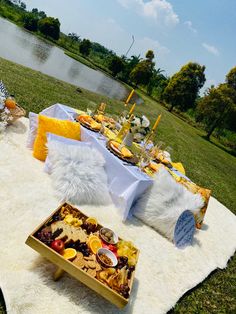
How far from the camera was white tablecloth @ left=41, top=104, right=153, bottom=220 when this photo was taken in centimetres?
487

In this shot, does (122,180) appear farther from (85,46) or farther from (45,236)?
(85,46)

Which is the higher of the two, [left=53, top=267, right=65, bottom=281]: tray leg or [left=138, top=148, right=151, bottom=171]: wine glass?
[left=138, top=148, right=151, bottom=171]: wine glass

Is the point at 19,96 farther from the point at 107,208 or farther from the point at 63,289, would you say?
the point at 63,289

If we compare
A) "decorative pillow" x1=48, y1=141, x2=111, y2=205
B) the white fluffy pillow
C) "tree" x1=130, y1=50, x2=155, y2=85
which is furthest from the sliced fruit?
"tree" x1=130, y1=50, x2=155, y2=85

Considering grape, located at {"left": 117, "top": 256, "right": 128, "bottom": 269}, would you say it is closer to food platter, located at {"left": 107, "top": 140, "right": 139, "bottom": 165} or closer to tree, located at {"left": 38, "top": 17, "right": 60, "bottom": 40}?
food platter, located at {"left": 107, "top": 140, "right": 139, "bottom": 165}

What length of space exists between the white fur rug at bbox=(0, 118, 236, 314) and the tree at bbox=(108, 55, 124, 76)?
122 feet

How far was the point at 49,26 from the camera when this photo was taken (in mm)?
49312

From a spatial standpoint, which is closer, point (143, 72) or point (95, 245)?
point (95, 245)

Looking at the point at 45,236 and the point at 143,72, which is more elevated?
the point at 143,72

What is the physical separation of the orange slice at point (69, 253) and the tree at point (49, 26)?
5205 centimetres

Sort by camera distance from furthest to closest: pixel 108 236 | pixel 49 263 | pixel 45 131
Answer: pixel 45 131, pixel 108 236, pixel 49 263

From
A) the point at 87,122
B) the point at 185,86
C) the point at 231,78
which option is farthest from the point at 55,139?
the point at 185,86

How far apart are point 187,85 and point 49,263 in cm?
3051

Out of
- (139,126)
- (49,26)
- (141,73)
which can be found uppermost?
(141,73)
